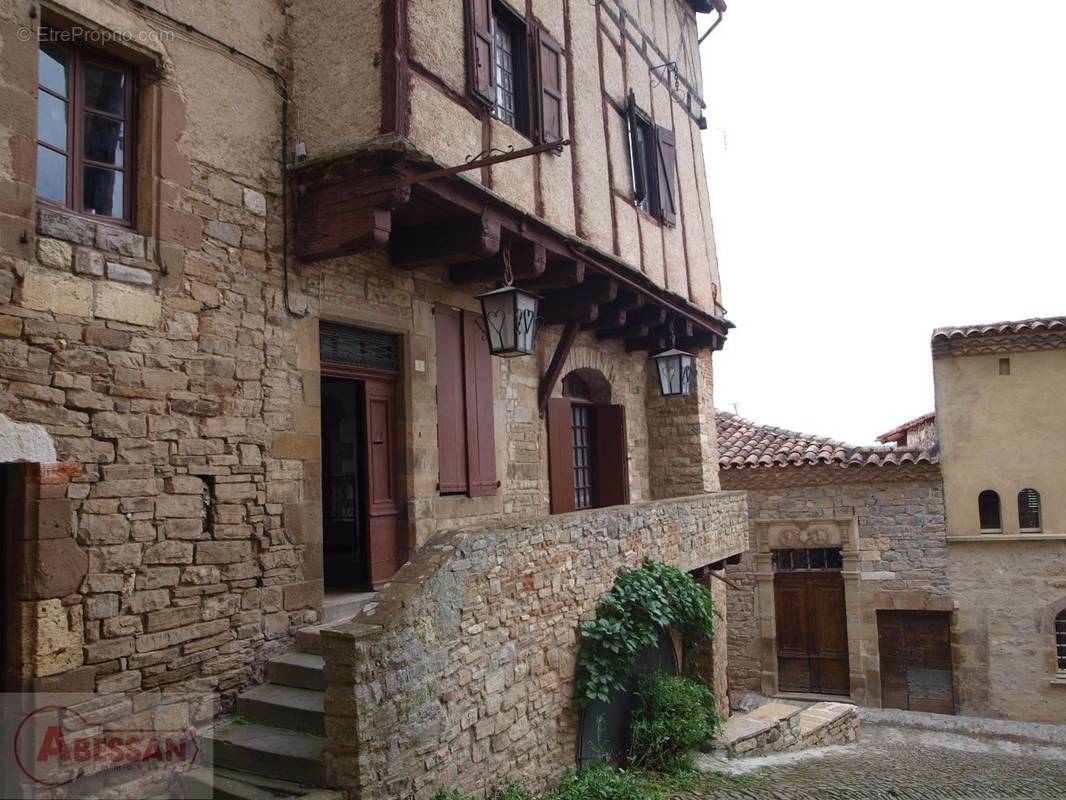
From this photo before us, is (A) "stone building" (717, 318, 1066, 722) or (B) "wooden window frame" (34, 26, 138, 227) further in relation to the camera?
(A) "stone building" (717, 318, 1066, 722)

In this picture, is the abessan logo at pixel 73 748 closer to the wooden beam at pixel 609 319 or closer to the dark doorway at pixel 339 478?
the dark doorway at pixel 339 478

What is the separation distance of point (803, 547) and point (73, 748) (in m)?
12.2

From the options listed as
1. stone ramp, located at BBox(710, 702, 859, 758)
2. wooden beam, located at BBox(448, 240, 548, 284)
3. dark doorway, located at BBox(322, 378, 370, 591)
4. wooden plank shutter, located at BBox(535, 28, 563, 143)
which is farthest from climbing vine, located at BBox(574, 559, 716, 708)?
wooden plank shutter, located at BBox(535, 28, 563, 143)

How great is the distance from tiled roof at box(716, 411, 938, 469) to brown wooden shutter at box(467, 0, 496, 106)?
943cm

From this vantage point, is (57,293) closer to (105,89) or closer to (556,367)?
(105,89)

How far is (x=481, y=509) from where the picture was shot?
7.85m

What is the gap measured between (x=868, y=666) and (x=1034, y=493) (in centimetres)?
400

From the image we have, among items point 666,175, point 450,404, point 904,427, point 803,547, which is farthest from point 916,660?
point 450,404

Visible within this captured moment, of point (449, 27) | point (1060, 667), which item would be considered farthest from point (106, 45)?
point (1060, 667)

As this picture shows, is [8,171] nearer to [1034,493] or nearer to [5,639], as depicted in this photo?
[5,639]

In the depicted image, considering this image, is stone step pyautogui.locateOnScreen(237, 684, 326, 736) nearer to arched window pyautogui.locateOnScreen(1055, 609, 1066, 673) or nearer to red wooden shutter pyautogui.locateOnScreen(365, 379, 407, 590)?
red wooden shutter pyautogui.locateOnScreen(365, 379, 407, 590)

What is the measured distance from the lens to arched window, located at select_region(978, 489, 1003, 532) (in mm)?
13422

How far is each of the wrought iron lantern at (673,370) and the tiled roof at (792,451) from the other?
4559 mm

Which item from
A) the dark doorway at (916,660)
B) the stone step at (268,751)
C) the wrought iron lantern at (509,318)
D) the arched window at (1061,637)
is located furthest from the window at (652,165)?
the arched window at (1061,637)
